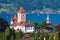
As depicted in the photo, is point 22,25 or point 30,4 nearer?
point 22,25

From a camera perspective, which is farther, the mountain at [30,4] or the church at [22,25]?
the mountain at [30,4]

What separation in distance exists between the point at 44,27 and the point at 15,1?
142m

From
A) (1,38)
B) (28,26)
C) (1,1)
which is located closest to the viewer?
(1,38)

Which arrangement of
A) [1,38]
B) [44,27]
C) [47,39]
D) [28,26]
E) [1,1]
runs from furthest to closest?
[1,1], [28,26], [44,27], [1,38], [47,39]

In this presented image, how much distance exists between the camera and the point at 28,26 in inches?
2181

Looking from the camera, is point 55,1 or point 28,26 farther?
point 55,1

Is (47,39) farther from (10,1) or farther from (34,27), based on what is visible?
(10,1)

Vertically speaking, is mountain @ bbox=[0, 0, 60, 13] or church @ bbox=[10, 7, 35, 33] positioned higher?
mountain @ bbox=[0, 0, 60, 13]

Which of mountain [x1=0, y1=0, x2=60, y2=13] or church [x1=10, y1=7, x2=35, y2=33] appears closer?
church [x1=10, y1=7, x2=35, y2=33]

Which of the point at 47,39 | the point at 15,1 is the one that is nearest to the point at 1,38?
the point at 47,39

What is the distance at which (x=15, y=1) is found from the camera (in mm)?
193000

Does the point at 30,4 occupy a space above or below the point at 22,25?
above

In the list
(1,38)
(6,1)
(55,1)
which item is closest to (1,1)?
(6,1)

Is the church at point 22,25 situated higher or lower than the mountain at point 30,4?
lower
